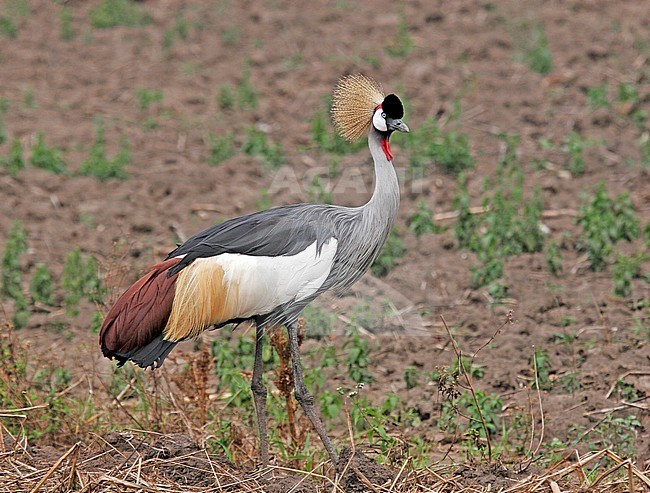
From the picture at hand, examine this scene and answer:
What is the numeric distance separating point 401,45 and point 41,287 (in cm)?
635

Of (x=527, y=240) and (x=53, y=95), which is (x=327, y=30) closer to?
(x=53, y=95)

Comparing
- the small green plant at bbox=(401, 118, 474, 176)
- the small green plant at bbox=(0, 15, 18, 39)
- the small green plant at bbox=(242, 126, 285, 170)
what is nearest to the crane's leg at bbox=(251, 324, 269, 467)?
the small green plant at bbox=(401, 118, 474, 176)

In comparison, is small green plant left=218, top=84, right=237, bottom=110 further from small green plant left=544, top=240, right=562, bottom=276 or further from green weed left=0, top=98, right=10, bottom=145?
small green plant left=544, top=240, right=562, bottom=276

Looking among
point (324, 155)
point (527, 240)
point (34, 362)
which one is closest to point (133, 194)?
point (324, 155)

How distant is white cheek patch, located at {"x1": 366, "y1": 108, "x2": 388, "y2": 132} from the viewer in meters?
5.41

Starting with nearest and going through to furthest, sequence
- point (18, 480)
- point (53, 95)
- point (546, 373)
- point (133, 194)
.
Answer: point (18, 480) → point (546, 373) → point (133, 194) → point (53, 95)

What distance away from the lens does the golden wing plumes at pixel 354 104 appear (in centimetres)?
546

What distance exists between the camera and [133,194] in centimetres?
953

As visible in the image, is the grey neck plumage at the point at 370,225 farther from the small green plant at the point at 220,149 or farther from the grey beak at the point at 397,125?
the small green plant at the point at 220,149

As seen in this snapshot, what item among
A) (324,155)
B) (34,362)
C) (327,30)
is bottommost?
(34,362)

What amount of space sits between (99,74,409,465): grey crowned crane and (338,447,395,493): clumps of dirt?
0.27 m

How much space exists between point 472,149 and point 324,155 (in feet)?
4.89

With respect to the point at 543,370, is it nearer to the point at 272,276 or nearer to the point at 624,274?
the point at 624,274

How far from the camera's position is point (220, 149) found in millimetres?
10328
